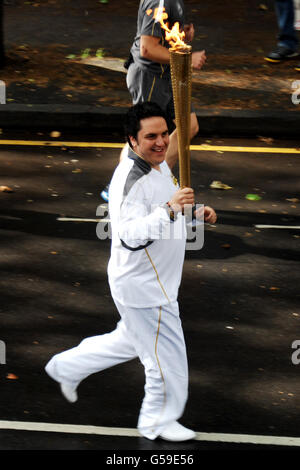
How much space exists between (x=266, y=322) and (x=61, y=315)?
155cm

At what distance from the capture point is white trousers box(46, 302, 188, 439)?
211 inches

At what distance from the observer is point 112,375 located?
6480mm

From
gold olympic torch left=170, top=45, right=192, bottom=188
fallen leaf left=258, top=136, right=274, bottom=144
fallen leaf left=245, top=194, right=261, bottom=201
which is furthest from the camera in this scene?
fallen leaf left=258, top=136, right=274, bottom=144

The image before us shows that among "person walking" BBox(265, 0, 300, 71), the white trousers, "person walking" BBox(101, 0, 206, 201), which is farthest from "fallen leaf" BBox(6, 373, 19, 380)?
"person walking" BBox(265, 0, 300, 71)

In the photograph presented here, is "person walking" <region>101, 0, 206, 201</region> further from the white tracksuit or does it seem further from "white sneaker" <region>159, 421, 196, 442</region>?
"white sneaker" <region>159, 421, 196, 442</region>

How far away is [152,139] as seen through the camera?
520cm

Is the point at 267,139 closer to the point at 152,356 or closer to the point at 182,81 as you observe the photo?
the point at 152,356

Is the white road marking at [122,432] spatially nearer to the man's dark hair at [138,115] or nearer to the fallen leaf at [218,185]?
the man's dark hair at [138,115]

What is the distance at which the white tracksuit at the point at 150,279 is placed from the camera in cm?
515

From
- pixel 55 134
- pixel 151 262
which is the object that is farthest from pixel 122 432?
pixel 55 134

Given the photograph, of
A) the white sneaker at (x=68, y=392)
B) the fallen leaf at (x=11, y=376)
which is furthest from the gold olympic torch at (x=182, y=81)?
the fallen leaf at (x=11, y=376)

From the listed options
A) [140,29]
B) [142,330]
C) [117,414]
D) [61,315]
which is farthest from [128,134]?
[140,29]

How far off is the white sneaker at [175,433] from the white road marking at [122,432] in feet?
0.33

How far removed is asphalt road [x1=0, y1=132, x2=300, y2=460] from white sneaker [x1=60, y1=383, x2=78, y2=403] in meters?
0.12
